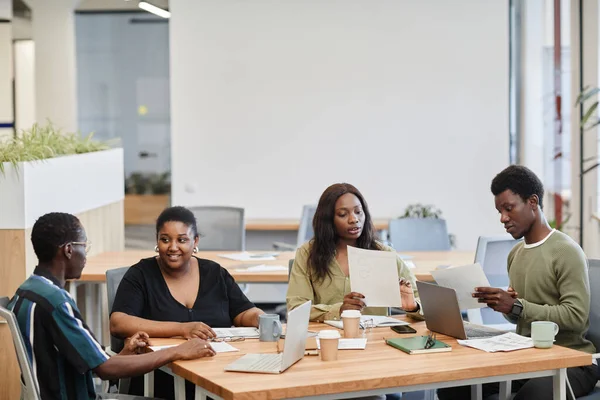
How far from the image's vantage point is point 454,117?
8367 mm

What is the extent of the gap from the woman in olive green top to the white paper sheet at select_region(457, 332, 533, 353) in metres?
0.53

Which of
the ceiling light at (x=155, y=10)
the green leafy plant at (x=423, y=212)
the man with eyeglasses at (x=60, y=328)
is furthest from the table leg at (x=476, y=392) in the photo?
the ceiling light at (x=155, y=10)

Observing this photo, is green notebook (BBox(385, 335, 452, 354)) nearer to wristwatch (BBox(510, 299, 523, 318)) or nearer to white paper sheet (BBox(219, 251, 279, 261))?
wristwatch (BBox(510, 299, 523, 318))

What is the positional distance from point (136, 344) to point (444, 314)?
1.17 metres

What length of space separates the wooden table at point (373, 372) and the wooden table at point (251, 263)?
186cm

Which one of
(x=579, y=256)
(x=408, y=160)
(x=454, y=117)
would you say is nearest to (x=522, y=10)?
(x=454, y=117)

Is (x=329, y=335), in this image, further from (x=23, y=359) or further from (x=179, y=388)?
(x=23, y=359)

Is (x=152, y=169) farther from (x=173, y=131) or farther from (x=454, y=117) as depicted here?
(x=454, y=117)

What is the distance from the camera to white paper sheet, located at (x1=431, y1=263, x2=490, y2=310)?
3.47 metres

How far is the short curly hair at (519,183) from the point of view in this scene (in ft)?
11.8

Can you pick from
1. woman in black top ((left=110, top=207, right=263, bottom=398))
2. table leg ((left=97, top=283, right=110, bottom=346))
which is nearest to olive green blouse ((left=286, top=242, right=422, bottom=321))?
woman in black top ((left=110, top=207, right=263, bottom=398))

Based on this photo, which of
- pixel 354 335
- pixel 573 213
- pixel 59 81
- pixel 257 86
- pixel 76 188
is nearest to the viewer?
pixel 354 335

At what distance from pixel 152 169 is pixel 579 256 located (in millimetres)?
6046

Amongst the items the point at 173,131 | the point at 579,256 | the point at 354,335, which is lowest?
the point at 354,335
